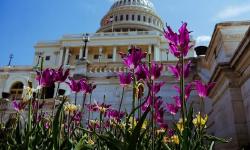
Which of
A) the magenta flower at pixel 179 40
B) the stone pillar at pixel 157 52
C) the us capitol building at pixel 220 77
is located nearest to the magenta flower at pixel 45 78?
the us capitol building at pixel 220 77

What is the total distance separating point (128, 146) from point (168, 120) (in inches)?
317

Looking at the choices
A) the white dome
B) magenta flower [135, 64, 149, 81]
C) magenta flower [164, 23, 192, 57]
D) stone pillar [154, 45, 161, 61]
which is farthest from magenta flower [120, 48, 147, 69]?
the white dome

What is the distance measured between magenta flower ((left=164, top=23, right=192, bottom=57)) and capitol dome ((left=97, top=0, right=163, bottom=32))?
64957mm

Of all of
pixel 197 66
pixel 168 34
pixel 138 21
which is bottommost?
pixel 168 34

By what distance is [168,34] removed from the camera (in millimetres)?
1776

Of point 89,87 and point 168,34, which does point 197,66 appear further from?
point 168,34

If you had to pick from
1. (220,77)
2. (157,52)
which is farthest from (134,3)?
(220,77)

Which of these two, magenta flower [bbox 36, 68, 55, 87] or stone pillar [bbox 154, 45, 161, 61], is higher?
stone pillar [bbox 154, 45, 161, 61]

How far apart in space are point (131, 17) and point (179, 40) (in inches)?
2804

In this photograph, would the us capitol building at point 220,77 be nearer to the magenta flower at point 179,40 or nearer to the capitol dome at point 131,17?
the magenta flower at point 179,40

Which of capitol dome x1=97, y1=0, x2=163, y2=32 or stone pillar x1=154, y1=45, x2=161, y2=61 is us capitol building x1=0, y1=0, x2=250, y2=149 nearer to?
stone pillar x1=154, y1=45, x2=161, y2=61

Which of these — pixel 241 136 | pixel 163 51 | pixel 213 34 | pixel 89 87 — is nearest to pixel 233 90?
pixel 241 136

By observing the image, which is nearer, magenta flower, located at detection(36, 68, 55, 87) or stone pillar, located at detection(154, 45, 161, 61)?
magenta flower, located at detection(36, 68, 55, 87)

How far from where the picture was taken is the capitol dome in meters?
68.2
